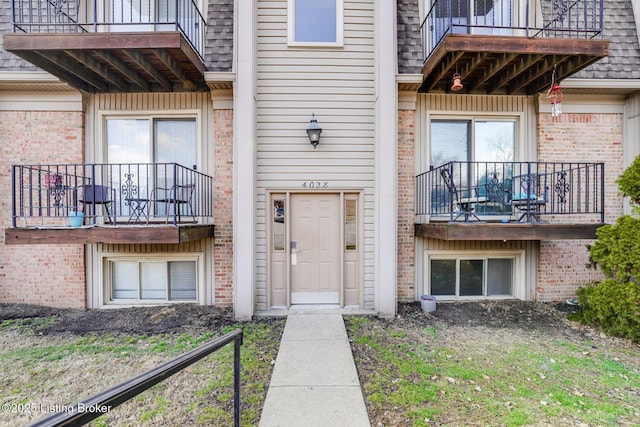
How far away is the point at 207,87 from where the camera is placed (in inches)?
217

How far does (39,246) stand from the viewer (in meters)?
5.38

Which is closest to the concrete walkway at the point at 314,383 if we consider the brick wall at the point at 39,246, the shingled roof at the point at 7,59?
the brick wall at the point at 39,246

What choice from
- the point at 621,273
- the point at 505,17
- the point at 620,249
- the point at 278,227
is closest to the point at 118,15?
the point at 278,227

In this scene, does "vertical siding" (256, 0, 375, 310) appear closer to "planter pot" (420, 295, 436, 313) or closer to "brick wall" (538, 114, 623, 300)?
"planter pot" (420, 295, 436, 313)

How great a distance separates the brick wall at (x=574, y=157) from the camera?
5.68m

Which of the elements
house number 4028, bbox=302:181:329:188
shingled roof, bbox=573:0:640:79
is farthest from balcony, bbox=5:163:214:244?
shingled roof, bbox=573:0:640:79

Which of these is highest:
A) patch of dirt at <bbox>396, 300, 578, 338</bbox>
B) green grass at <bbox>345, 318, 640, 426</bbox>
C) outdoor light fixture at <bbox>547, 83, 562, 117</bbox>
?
outdoor light fixture at <bbox>547, 83, 562, 117</bbox>

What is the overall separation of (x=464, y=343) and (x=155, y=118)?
6.39 meters

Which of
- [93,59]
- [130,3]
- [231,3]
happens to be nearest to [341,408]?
[93,59]

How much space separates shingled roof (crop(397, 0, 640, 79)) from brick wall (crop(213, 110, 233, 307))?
11.0 feet

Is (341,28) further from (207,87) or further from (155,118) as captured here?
(155,118)

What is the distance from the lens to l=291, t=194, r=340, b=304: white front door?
5398mm

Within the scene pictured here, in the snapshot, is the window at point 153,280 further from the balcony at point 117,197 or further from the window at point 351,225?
the window at point 351,225

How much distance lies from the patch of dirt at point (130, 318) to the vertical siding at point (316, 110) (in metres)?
1.00
